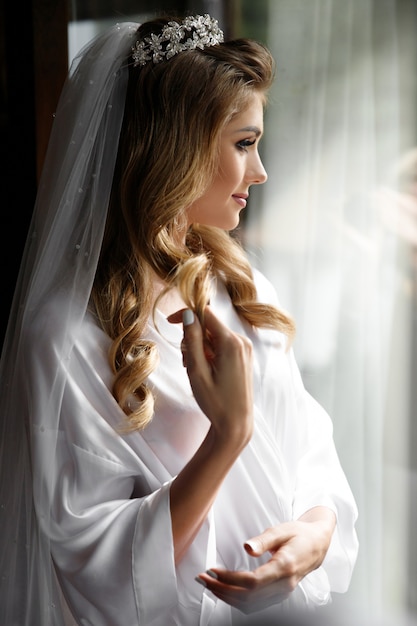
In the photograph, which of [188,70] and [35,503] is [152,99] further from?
[35,503]

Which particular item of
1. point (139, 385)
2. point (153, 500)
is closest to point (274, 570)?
point (153, 500)

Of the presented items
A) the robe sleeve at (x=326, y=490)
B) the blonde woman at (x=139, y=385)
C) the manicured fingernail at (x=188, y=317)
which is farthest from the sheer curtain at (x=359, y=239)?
the manicured fingernail at (x=188, y=317)

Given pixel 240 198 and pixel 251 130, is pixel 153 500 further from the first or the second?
pixel 251 130

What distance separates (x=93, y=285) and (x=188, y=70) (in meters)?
0.42

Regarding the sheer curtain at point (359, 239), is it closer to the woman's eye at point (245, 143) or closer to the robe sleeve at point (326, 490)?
the robe sleeve at point (326, 490)

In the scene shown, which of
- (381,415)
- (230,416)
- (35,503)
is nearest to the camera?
(230,416)

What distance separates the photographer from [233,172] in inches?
53.3

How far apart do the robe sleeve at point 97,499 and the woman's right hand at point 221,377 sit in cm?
16

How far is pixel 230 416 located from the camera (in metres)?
1.17

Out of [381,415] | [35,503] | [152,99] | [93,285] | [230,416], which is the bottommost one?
[381,415]

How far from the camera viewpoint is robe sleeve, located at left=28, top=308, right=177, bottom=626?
124 centimetres

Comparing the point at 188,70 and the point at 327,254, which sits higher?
the point at 188,70

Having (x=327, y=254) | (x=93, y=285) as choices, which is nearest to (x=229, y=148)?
(x=93, y=285)

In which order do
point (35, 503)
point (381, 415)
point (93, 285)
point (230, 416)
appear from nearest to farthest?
point (230, 416)
point (35, 503)
point (93, 285)
point (381, 415)
